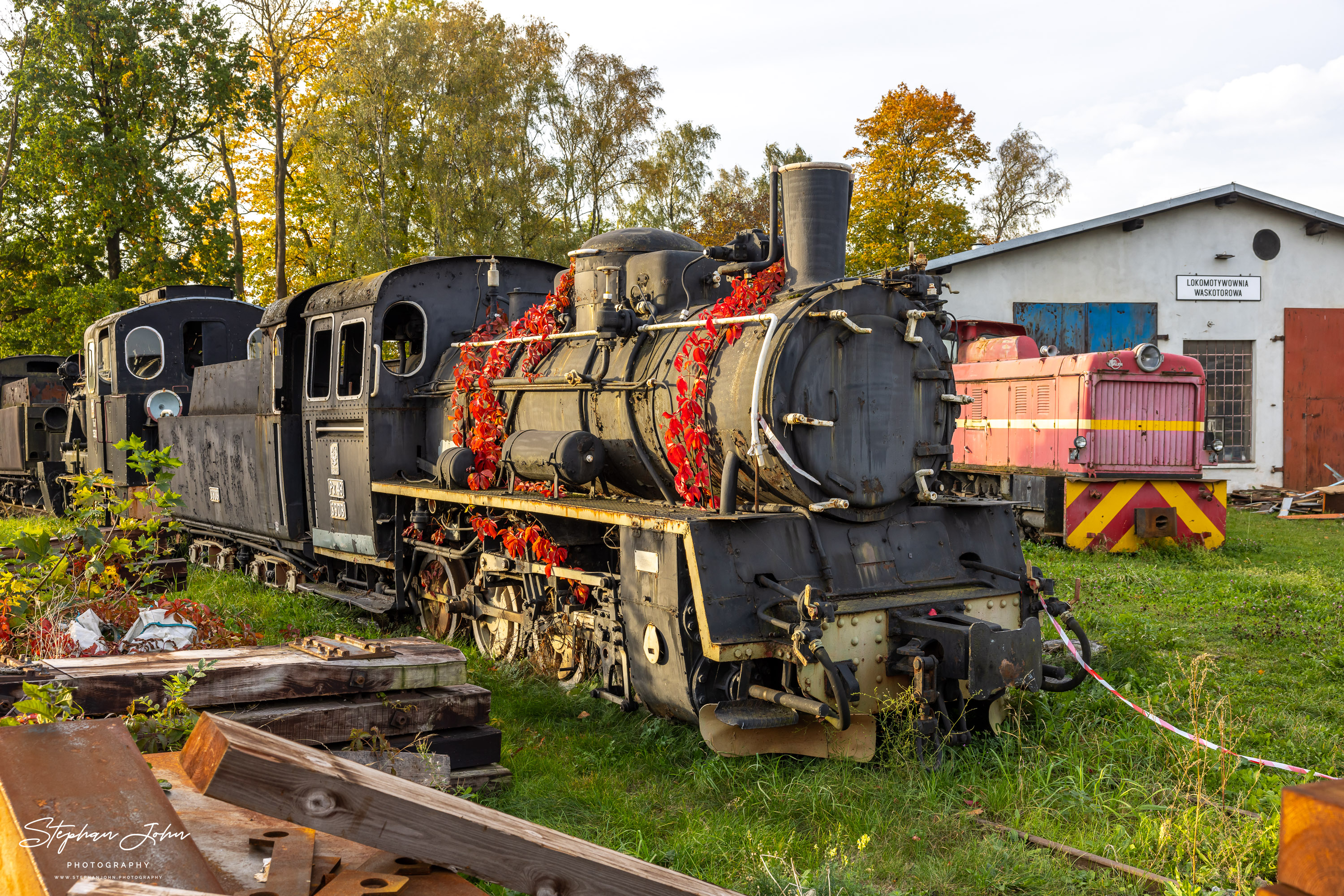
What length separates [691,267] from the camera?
6.61 m

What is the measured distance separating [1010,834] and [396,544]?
208 inches

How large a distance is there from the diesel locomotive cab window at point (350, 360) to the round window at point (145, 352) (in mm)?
5383

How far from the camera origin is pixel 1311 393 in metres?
19.0

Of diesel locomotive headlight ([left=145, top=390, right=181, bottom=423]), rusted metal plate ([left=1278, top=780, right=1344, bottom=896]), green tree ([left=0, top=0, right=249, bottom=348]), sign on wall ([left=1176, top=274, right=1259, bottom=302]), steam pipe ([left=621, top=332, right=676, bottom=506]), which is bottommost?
rusted metal plate ([left=1278, top=780, right=1344, bottom=896])

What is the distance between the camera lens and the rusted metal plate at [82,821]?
1988mm

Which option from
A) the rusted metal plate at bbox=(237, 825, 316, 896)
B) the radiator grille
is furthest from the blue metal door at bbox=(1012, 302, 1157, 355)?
the rusted metal plate at bbox=(237, 825, 316, 896)

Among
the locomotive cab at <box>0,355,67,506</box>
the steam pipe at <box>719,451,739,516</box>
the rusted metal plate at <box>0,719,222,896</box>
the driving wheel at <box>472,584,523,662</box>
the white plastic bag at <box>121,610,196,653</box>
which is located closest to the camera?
the rusted metal plate at <box>0,719,222,896</box>

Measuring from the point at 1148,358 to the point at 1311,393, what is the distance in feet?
30.1

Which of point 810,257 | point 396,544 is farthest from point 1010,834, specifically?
point 396,544

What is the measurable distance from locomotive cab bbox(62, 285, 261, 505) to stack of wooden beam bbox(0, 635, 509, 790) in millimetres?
8535

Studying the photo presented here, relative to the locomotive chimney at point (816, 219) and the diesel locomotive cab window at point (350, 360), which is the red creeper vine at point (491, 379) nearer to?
the diesel locomotive cab window at point (350, 360)

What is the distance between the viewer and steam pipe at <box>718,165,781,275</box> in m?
6.03

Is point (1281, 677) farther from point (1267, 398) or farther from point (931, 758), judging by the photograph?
point (1267, 398)
